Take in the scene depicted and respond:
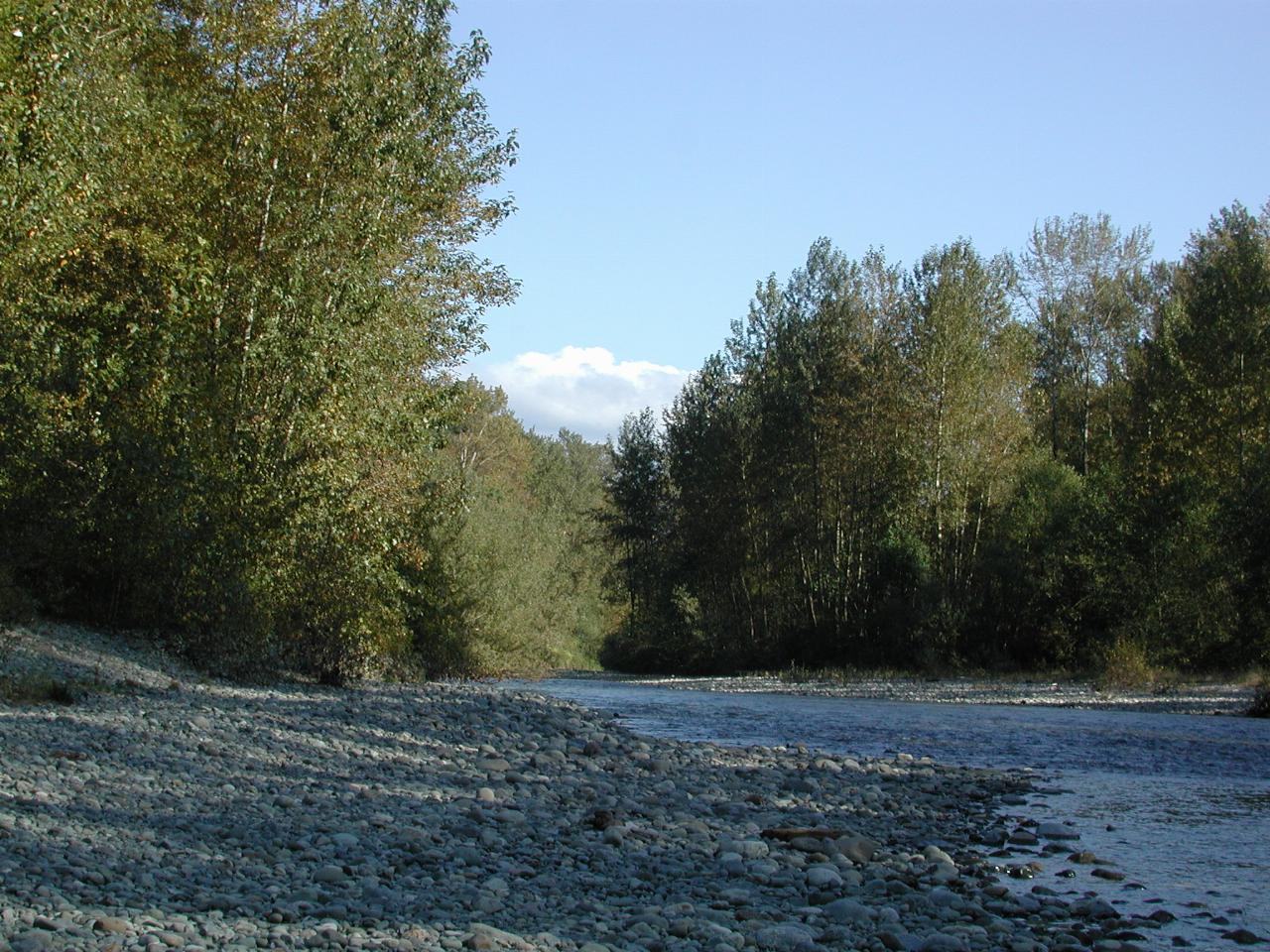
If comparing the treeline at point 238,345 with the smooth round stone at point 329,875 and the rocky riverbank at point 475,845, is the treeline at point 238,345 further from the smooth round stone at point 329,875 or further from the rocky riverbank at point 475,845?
the smooth round stone at point 329,875

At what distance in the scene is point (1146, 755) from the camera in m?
16.8

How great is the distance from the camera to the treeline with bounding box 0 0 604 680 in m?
18.7

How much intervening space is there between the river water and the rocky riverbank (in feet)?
1.42

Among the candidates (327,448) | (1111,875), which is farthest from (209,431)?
(1111,875)

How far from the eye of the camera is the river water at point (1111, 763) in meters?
8.92

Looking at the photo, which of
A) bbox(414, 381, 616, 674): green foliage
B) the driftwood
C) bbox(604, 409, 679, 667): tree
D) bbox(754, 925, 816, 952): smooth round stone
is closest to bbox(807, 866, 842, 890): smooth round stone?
the driftwood

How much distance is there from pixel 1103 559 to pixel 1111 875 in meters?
28.4

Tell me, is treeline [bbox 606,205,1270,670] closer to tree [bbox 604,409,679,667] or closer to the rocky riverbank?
tree [bbox 604,409,679,667]

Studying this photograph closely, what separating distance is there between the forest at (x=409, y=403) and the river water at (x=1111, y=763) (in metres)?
6.73

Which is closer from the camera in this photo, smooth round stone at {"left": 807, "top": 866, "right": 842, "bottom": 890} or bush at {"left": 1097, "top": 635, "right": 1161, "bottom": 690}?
smooth round stone at {"left": 807, "top": 866, "right": 842, "bottom": 890}

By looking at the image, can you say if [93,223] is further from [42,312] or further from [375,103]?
[375,103]

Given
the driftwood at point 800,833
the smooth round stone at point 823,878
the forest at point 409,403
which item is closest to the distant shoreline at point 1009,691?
the forest at point 409,403

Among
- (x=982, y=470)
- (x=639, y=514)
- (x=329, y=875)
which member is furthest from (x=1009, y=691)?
(x=639, y=514)

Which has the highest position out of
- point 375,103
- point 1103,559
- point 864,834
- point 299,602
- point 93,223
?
point 375,103
